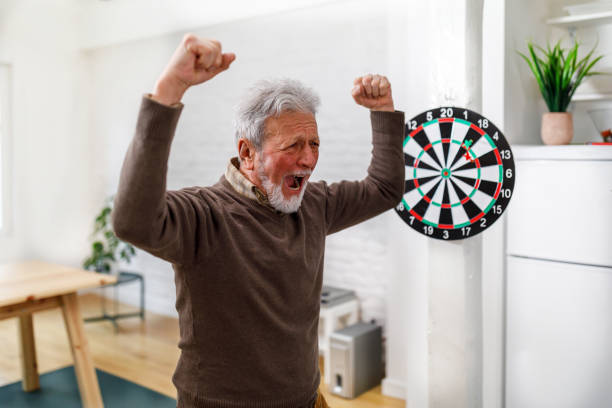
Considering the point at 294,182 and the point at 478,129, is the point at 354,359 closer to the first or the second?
the point at 478,129

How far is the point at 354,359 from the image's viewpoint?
341 cm

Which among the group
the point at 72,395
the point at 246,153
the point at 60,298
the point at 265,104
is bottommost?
the point at 72,395

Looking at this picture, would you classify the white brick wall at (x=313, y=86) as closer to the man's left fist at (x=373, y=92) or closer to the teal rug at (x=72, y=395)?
the teal rug at (x=72, y=395)

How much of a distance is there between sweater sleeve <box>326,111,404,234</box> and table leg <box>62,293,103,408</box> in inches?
79.0

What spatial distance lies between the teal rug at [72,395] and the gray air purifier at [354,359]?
1.00 metres

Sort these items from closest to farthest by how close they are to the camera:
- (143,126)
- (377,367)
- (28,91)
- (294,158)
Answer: (143,126), (294,158), (377,367), (28,91)

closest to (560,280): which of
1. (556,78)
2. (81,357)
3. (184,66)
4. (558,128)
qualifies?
(558,128)

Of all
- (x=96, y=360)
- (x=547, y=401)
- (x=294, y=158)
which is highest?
(x=294, y=158)

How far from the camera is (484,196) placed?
193cm

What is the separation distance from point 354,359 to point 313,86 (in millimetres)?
1869

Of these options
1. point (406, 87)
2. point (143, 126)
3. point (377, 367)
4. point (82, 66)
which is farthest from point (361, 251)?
point (82, 66)

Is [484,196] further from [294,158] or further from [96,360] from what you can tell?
[96,360]

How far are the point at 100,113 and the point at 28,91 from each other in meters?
0.68

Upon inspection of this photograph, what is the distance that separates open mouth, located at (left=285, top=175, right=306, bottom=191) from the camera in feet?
4.81
